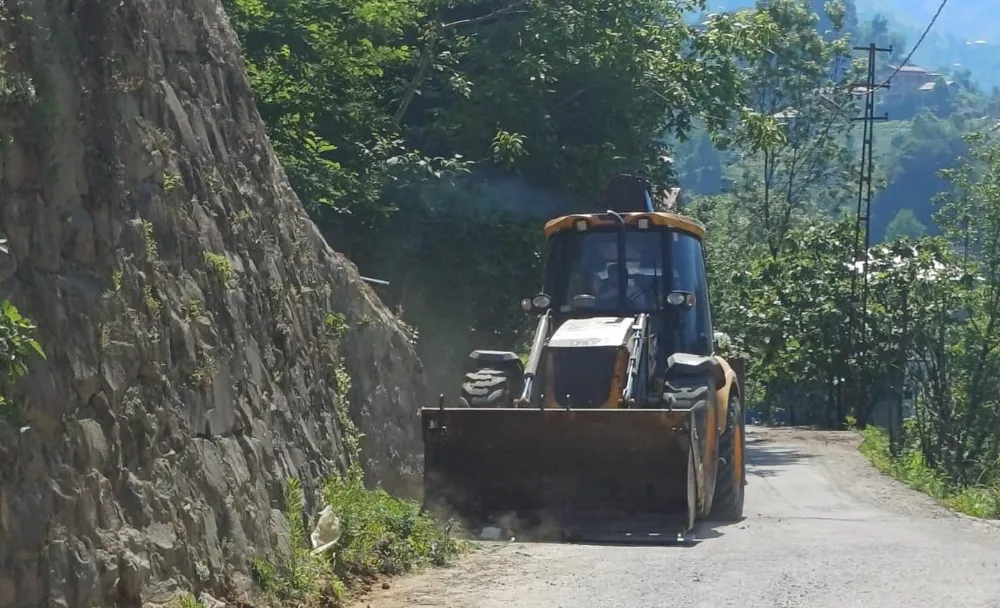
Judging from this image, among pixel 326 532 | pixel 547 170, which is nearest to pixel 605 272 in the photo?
pixel 326 532

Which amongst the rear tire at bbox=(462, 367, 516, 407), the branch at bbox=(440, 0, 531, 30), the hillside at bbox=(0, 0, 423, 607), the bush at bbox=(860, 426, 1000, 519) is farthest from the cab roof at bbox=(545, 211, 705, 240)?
the branch at bbox=(440, 0, 531, 30)

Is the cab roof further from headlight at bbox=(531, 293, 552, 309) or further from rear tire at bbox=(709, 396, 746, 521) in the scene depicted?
rear tire at bbox=(709, 396, 746, 521)

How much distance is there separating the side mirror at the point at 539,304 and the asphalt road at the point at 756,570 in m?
2.77

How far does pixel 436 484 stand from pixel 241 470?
3755 millimetres

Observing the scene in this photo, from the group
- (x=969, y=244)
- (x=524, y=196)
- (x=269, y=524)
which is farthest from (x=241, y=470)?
(x=969, y=244)

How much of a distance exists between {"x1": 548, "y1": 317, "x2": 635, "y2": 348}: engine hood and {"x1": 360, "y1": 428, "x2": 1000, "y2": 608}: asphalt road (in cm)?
200

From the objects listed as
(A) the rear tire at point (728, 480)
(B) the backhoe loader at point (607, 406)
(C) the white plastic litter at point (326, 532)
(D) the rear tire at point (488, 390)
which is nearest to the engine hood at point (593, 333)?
(B) the backhoe loader at point (607, 406)

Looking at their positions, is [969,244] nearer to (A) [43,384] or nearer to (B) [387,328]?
(B) [387,328]

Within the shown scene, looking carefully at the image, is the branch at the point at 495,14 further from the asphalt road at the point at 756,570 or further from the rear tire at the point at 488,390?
the asphalt road at the point at 756,570

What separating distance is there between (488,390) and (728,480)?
267 cm

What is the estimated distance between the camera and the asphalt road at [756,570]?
902 centimetres

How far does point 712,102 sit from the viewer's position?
23.5 meters

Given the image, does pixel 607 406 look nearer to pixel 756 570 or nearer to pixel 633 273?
pixel 633 273

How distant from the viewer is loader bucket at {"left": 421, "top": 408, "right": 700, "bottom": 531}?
12.0 metres
